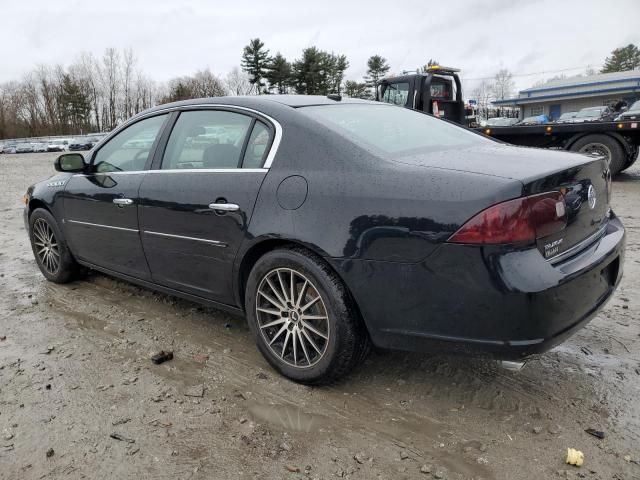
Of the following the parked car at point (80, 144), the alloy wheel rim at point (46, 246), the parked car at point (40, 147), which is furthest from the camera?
the parked car at point (40, 147)

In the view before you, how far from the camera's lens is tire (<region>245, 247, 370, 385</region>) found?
2.66 metres

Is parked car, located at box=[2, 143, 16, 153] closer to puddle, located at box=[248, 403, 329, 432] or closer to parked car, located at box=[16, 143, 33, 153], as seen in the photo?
parked car, located at box=[16, 143, 33, 153]

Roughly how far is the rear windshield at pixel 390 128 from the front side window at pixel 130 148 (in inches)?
51.8

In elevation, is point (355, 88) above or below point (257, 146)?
above

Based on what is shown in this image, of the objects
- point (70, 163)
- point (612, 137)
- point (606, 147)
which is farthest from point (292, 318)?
point (612, 137)

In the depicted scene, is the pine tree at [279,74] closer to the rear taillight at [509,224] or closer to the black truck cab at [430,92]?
the black truck cab at [430,92]

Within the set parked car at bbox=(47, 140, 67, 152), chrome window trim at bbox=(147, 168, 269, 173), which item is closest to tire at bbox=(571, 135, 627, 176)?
chrome window trim at bbox=(147, 168, 269, 173)

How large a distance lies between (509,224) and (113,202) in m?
2.86

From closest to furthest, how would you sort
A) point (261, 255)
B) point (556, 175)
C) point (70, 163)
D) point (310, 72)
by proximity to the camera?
point (556, 175)
point (261, 255)
point (70, 163)
point (310, 72)

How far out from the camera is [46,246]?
4871 mm

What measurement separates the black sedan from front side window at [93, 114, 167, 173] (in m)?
0.03

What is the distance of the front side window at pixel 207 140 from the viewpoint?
320cm

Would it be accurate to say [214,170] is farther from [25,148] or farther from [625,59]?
[625,59]

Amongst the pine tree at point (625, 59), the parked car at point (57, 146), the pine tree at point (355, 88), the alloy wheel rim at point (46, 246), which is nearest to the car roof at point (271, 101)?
the alloy wheel rim at point (46, 246)
